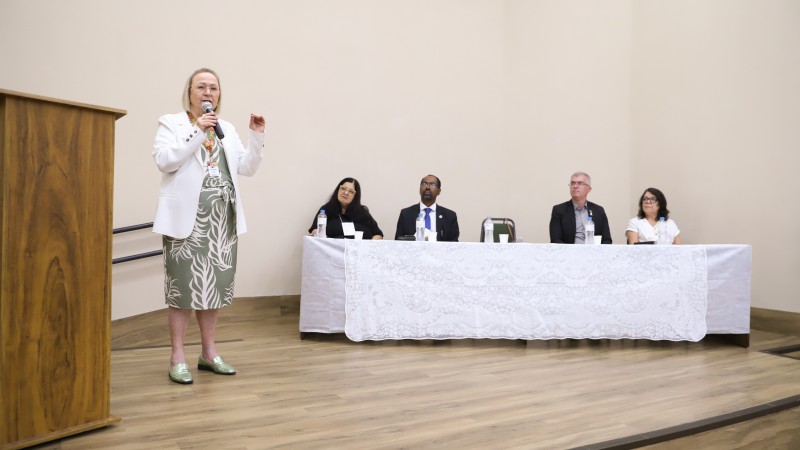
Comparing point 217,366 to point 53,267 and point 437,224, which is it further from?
point 437,224

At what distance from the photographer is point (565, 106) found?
5414 millimetres

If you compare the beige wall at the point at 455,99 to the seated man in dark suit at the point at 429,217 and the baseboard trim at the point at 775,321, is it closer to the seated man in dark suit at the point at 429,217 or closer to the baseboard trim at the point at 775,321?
the baseboard trim at the point at 775,321

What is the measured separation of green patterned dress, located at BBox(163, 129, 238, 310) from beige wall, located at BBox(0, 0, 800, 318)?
56.8 inches

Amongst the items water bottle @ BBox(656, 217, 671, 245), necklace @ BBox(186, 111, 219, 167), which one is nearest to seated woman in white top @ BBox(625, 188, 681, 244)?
water bottle @ BBox(656, 217, 671, 245)

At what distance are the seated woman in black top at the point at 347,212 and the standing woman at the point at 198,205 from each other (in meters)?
1.91

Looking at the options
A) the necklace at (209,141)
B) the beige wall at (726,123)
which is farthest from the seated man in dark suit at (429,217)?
the necklace at (209,141)

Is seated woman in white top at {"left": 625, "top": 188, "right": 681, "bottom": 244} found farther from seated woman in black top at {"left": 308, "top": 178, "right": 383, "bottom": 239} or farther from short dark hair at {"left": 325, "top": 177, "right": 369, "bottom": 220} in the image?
short dark hair at {"left": 325, "top": 177, "right": 369, "bottom": 220}

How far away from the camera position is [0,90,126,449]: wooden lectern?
1.73m

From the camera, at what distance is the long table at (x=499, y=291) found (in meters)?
3.58

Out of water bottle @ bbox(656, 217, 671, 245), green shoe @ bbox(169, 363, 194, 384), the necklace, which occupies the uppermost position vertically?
the necklace

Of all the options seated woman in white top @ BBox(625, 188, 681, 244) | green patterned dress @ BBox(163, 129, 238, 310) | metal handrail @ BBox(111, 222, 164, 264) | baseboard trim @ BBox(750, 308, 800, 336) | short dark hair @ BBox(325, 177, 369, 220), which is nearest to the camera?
green patterned dress @ BBox(163, 129, 238, 310)

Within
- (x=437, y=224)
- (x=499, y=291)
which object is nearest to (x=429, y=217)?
(x=437, y=224)

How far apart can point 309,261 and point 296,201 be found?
125 cm

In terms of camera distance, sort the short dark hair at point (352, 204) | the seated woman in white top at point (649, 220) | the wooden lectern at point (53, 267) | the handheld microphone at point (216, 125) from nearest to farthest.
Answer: the wooden lectern at point (53, 267) → the handheld microphone at point (216, 125) → the seated woman in white top at point (649, 220) → the short dark hair at point (352, 204)
